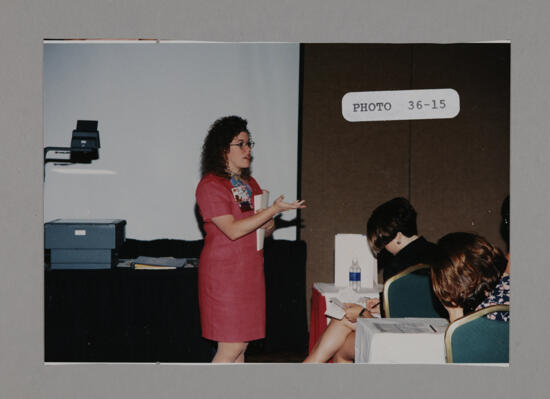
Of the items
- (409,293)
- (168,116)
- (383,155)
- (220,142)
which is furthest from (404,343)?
(168,116)

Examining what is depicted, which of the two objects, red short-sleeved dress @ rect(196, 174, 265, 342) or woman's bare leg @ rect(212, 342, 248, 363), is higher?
red short-sleeved dress @ rect(196, 174, 265, 342)

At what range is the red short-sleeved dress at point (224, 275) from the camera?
2.51 metres

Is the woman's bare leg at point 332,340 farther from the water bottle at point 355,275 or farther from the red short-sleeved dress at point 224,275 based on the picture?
the water bottle at point 355,275

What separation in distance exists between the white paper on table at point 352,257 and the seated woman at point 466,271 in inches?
45.5

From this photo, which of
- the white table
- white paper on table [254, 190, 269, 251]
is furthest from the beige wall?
the white table

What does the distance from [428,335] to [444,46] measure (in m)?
2.67

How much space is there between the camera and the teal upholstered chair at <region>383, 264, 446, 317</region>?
2.28 m

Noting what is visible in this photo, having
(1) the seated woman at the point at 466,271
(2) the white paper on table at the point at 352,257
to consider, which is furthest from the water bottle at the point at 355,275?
(1) the seated woman at the point at 466,271

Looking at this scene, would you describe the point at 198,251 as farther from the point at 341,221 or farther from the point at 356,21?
the point at 356,21

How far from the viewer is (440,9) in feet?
7.97

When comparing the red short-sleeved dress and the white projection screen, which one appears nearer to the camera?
the red short-sleeved dress

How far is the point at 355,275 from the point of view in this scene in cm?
297

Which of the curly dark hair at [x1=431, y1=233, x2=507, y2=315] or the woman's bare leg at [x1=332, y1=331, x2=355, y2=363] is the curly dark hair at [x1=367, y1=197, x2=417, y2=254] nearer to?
the woman's bare leg at [x1=332, y1=331, x2=355, y2=363]

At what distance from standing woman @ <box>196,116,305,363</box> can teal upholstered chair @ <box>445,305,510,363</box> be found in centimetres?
99
